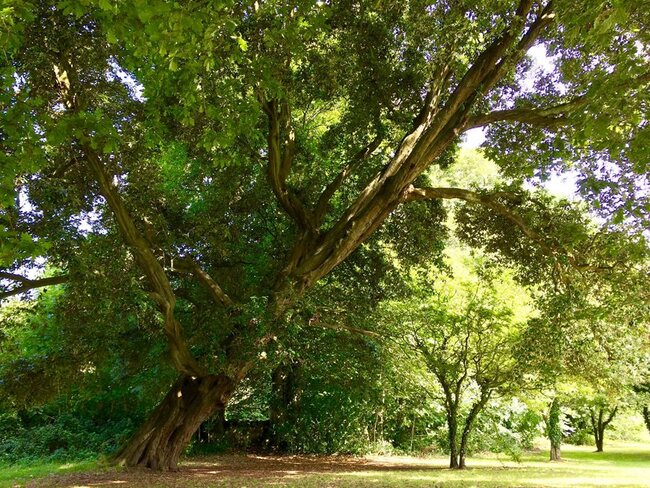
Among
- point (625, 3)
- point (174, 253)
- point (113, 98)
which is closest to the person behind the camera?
point (625, 3)

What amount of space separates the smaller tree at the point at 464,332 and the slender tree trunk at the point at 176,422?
472 cm

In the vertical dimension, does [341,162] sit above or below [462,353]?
above

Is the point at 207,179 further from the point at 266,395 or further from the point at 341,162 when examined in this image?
the point at 266,395

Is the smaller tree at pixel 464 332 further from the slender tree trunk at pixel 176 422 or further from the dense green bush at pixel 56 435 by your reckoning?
the dense green bush at pixel 56 435

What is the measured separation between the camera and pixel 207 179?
41.6 ft

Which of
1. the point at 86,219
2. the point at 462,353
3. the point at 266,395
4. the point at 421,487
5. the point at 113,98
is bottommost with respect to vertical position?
the point at 421,487

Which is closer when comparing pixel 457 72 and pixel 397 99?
pixel 457 72

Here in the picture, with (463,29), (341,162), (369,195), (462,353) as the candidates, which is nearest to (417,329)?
(462,353)

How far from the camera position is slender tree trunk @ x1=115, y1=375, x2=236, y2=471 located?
953cm

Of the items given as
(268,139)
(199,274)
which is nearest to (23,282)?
(199,274)

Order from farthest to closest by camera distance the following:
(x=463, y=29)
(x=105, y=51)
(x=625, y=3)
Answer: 1. (x=105, y=51)
2. (x=463, y=29)
3. (x=625, y=3)

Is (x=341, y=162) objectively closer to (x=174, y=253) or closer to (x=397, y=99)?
(x=397, y=99)

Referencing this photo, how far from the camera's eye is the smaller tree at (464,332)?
503 inches

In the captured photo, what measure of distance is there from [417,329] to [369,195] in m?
5.82
